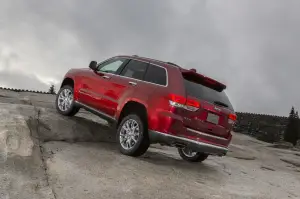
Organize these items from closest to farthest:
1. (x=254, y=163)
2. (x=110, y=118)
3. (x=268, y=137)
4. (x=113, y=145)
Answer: (x=110, y=118) < (x=113, y=145) < (x=254, y=163) < (x=268, y=137)

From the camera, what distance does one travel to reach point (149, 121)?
7.00 m

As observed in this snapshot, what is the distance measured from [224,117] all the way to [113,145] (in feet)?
9.00

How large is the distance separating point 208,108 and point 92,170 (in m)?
2.30

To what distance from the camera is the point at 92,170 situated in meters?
6.32

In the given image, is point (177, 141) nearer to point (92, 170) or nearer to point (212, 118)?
point (212, 118)

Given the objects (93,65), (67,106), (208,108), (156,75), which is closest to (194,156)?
(208,108)

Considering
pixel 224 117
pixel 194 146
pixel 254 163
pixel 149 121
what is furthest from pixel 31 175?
pixel 254 163

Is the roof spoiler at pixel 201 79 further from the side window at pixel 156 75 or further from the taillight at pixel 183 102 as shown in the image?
the taillight at pixel 183 102

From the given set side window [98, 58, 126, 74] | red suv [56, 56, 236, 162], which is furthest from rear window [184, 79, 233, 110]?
side window [98, 58, 126, 74]

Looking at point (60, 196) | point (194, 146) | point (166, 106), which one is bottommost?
point (60, 196)

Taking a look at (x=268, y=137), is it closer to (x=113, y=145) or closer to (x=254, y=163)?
(x=254, y=163)

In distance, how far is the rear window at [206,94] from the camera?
22.9 ft

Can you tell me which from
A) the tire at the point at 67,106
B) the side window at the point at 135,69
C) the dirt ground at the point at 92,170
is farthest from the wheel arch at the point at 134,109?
the tire at the point at 67,106

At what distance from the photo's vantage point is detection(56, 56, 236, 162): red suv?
6.80 meters
